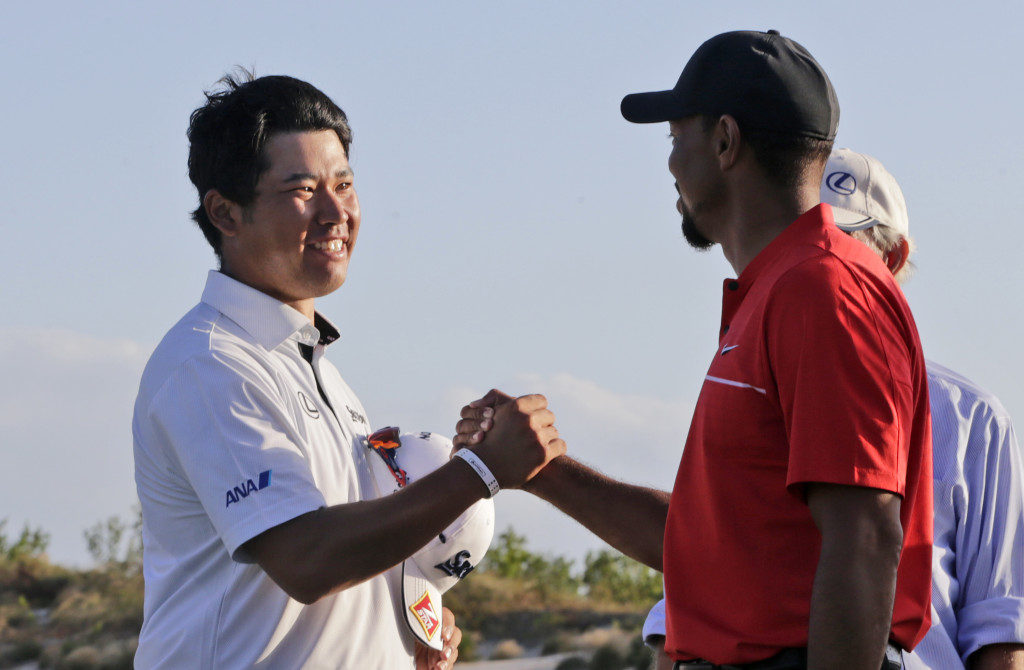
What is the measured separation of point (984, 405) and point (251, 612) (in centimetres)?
225

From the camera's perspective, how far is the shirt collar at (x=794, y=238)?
2801 mm

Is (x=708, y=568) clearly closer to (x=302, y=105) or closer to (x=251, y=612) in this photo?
(x=251, y=612)

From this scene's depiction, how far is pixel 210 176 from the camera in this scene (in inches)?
159

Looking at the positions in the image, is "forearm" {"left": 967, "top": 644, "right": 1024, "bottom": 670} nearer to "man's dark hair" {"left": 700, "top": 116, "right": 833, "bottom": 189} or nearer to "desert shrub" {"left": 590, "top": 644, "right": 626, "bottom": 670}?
"man's dark hair" {"left": 700, "top": 116, "right": 833, "bottom": 189}

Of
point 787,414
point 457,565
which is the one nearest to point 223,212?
point 457,565

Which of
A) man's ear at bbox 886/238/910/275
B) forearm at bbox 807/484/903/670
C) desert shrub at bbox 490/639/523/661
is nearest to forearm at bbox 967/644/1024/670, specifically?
man's ear at bbox 886/238/910/275

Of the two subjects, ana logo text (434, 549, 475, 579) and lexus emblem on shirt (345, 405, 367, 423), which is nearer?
ana logo text (434, 549, 475, 579)

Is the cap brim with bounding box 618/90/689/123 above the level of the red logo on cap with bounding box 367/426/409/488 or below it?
above

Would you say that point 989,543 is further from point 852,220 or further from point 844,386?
point 844,386

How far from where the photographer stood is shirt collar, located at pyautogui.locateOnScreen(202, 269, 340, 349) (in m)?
3.80

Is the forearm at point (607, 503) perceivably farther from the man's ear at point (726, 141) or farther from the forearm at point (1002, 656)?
the man's ear at point (726, 141)

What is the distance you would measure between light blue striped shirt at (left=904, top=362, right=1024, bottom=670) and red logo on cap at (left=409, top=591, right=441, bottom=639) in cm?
149

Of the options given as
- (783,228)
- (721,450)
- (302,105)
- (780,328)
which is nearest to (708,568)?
(721,450)

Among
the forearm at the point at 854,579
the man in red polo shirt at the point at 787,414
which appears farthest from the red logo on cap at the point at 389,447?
the forearm at the point at 854,579
